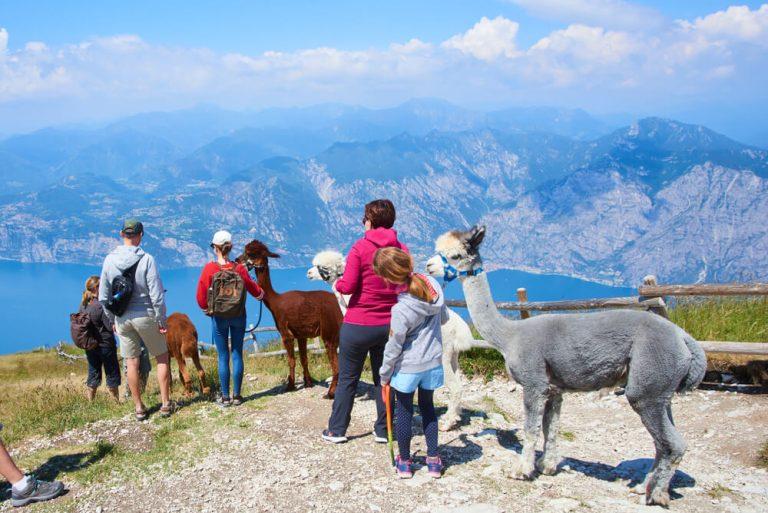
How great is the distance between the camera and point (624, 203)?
189 meters

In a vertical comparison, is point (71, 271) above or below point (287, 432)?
below

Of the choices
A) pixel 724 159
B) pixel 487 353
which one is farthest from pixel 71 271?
pixel 724 159

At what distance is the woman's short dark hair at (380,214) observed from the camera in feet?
15.9

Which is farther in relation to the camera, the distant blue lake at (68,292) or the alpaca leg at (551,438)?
the distant blue lake at (68,292)

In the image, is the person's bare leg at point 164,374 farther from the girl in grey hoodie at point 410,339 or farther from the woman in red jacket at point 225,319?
the girl in grey hoodie at point 410,339

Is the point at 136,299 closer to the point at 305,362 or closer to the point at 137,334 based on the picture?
the point at 137,334

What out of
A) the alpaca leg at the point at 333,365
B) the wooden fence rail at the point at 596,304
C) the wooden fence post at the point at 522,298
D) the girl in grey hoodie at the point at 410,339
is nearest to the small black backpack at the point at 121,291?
the alpaca leg at the point at 333,365

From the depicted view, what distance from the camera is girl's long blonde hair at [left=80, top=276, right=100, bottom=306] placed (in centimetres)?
725

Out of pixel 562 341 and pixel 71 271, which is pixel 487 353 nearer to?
pixel 562 341

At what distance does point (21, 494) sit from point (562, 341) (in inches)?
187

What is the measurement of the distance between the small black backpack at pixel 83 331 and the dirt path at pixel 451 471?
7.47 feet

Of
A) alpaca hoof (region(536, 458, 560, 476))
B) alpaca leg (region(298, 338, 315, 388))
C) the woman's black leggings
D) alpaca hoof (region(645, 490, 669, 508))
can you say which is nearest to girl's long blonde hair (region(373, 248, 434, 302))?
the woman's black leggings

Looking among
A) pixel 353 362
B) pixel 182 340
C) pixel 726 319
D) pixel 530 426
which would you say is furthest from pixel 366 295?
pixel 726 319

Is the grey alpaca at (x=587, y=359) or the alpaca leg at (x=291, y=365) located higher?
the grey alpaca at (x=587, y=359)
